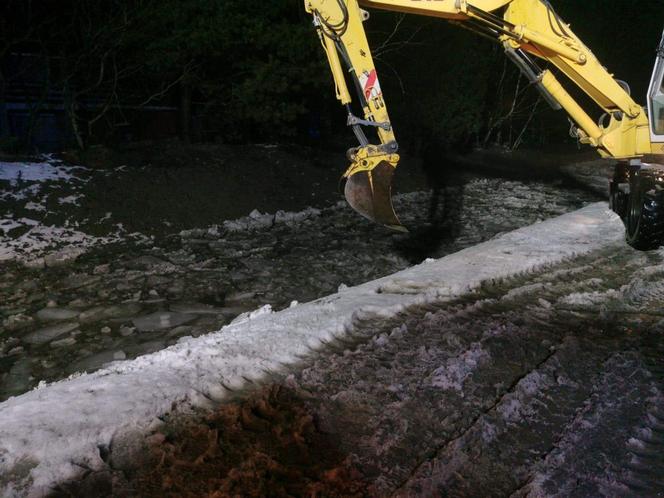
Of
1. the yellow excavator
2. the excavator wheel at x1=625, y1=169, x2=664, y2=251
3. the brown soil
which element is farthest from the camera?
the excavator wheel at x1=625, y1=169, x2=664, y2=251

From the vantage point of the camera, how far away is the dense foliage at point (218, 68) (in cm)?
1032

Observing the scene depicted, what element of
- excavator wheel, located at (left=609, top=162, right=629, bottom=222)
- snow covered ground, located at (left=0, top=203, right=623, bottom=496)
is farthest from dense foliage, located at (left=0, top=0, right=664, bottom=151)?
snow covered ground, located at (left=0, top=203, right=623, bottom=496)

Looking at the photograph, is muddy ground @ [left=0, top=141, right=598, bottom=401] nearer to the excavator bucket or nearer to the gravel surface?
the gravel surface

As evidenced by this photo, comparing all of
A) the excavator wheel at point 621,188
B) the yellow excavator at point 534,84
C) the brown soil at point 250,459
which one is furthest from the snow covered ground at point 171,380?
the excavator wheel at point 621,188

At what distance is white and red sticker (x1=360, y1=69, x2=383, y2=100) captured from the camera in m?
5.39

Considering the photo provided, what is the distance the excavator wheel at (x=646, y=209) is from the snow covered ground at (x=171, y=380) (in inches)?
65.7

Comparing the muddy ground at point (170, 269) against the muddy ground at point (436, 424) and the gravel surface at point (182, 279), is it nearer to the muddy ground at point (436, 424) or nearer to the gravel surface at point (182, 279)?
the gravel surface at point (182, 279)

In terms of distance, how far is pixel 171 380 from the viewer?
11.0 feet

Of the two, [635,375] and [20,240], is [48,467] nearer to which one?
[635,375]

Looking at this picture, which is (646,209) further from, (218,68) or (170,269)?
(218,68)

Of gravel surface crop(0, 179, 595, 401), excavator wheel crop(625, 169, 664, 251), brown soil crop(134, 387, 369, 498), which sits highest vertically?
excavator wheel crop(625, 169, 664, 251)

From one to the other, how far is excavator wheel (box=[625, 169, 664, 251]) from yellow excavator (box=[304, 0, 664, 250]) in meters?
0.01

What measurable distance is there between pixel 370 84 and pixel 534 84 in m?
2.12

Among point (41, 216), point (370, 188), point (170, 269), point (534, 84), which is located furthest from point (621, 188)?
point (41, 216)
